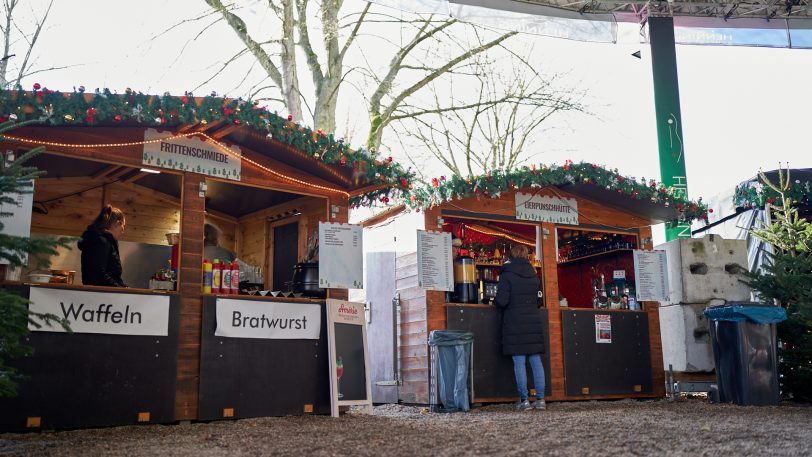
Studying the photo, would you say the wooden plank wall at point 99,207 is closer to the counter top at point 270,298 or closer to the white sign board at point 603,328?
the counter top at point 270,298

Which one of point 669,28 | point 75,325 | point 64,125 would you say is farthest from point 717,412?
point 669,28

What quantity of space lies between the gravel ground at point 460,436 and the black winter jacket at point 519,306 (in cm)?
114

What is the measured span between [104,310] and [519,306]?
14.9 ft

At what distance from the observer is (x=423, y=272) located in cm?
924

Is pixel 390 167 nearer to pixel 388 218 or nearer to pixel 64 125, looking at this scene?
pixel 388 218

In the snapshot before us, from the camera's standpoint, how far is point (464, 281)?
379 inches

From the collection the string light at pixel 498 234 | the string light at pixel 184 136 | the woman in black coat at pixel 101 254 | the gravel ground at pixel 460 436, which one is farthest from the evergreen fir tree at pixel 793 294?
the woman in black coat at pixel 101 254

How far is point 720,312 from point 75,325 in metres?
6.82

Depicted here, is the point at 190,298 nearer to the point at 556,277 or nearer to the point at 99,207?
the point at 99,207

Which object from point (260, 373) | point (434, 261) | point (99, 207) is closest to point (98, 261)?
point (260, 373)

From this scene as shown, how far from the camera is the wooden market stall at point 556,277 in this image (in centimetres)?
948

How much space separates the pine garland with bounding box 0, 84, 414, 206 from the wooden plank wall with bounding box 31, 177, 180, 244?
2.00 meters

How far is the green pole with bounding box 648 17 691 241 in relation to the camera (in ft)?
44.8

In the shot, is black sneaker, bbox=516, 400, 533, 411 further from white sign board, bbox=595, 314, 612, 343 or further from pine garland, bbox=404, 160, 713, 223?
pine garland, bbox=404, 160, 713, 223
